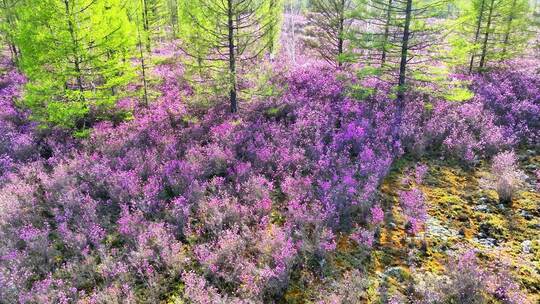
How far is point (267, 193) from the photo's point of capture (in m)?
8.21

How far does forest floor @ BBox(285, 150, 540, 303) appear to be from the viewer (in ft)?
20.0

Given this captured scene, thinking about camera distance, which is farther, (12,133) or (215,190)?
(12,133)

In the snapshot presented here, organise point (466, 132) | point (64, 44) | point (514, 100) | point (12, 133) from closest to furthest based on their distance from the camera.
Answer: point (64, 44), point (466, 132), point (12, 133), point (514, 100)

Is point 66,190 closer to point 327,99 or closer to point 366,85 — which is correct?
point 327,99

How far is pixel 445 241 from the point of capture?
6996 millimetres

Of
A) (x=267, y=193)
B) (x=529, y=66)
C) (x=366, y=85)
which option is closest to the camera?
(x=267, y=193)

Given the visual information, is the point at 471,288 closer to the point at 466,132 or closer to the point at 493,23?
the point at 466,132

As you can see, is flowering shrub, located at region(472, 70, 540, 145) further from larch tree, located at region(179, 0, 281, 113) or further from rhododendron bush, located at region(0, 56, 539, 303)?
larch tree, located at region(179, 0, 281, 113)

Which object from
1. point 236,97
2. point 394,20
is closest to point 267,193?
point 236,97

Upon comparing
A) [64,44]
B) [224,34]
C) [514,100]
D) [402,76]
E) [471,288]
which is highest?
[224,34]

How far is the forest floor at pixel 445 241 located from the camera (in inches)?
240

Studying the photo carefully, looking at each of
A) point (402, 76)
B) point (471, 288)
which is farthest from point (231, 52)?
point (471, 288)

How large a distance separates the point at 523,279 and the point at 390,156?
436 cm

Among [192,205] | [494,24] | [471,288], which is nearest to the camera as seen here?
[471,288]
